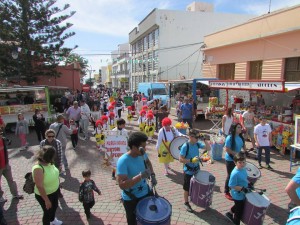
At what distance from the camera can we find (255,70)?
1686 cm

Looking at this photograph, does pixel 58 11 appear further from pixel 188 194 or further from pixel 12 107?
pixel 188 194

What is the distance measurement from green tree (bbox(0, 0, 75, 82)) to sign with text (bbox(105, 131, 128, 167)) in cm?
1671

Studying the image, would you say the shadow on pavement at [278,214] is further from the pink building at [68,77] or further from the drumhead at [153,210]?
the pink building at [68,77]

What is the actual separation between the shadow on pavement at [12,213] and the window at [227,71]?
16941 mm

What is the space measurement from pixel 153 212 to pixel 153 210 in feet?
0.09

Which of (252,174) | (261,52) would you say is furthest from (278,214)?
(261,52)

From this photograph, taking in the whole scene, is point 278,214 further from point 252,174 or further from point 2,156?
point 2,156

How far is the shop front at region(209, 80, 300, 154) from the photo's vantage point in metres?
8.83

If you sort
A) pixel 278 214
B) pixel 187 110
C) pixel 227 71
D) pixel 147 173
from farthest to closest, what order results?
pixel 227 71 → pixel 187 110 → pixel 278 214 → pixel 147 173

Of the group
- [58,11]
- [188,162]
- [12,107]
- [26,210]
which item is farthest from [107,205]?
[58,11]

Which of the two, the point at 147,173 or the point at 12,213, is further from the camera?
the point at 12,213

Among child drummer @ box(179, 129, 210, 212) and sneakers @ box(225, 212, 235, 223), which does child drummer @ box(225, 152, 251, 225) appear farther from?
child drummer @ box(179, 129, 210, 212)

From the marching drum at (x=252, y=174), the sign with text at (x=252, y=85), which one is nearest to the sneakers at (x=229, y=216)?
the marching drum at (x=252, y=174)

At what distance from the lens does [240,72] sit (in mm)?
17828
